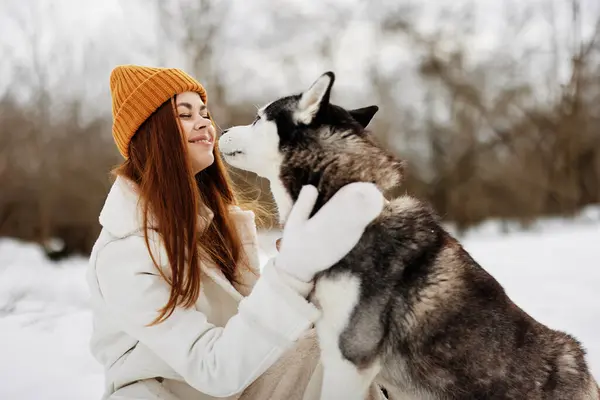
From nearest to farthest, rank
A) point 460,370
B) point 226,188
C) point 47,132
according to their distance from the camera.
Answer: point 460,370 < point 226,188 < point 47,132

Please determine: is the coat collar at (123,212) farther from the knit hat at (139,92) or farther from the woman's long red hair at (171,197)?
the knit hat at (139,92)

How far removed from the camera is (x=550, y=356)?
1.89 metres

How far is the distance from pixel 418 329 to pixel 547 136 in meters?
13.9

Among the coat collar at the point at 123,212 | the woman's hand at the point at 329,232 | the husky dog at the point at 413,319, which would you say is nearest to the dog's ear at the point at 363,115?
the husky dog at the point at 413,319

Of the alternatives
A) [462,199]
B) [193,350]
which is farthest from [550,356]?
[462,199]

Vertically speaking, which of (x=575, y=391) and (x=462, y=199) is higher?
(x=462, y=199)

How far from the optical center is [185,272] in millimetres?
2154

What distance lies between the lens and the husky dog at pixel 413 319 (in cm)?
184

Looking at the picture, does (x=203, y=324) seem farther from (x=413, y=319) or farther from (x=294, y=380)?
(x=413, y=319)

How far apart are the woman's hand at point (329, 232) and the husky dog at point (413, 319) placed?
0.05m

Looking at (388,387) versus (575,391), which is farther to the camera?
(388,387)

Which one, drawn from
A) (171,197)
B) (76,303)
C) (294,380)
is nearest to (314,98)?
(171,197)

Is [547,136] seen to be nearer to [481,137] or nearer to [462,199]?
[481,137]

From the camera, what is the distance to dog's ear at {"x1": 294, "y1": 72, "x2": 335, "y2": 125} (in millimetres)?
1961
